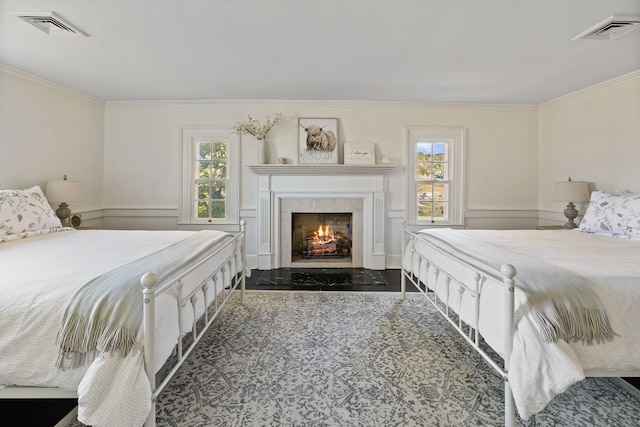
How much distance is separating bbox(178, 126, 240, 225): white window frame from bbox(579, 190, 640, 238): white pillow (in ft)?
13.8

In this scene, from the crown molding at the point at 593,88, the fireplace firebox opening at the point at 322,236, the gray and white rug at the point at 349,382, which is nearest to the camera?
the gray and white rug at the point at 349,382

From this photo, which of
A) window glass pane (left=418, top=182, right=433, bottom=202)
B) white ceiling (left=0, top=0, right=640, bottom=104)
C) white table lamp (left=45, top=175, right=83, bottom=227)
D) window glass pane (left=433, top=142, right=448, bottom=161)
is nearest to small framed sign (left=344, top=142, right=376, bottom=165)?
white ceiling (left=0, top=0, right=640, bottom=104)

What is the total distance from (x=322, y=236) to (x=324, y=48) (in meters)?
2.83

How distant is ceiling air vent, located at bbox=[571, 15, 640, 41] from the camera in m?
2.13

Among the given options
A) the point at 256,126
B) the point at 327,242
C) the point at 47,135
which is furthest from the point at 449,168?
the point at 47,135

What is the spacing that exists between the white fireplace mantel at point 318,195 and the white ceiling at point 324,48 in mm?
1119

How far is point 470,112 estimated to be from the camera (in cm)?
435

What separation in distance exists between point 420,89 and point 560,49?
4.59ft

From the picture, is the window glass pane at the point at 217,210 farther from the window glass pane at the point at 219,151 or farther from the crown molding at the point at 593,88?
the crown molding at the point at 593,88

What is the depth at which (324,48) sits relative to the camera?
8.62 ft

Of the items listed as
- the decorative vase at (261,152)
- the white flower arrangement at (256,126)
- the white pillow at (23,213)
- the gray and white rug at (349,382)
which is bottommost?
the gray and white rug at (349,382)

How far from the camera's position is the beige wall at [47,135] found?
9.97 ft

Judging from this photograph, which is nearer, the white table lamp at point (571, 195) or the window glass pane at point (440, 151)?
the white table lamp at point (571, 195)

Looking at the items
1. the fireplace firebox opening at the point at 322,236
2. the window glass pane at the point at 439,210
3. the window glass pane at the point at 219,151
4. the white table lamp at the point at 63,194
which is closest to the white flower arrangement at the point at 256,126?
the window glass pane at the point at 219,151
